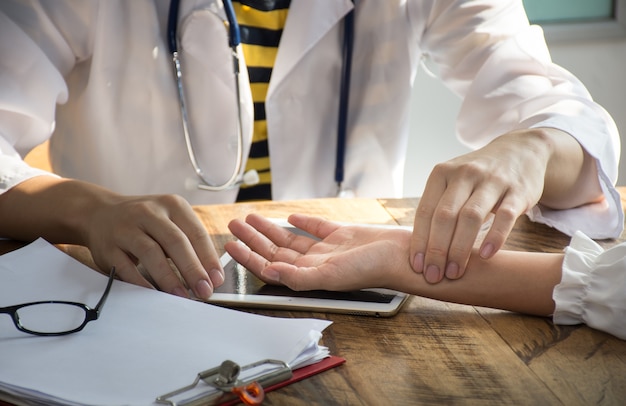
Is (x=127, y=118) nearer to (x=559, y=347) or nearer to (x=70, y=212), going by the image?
(x=70, y=212)

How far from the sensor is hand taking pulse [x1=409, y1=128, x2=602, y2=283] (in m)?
0.74

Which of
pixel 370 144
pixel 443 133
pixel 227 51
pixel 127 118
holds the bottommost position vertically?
pixel 443 133

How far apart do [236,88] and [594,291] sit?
0.74 meters

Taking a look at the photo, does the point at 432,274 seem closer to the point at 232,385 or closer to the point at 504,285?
the point at 504,285

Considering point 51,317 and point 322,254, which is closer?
point 51,317

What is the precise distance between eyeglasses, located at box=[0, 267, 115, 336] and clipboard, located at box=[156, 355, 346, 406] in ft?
0.49

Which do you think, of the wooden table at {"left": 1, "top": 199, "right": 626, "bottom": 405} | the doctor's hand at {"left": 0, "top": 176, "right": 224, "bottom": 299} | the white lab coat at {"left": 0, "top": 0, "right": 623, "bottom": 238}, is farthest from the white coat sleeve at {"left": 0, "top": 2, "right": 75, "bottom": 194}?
the wooden table at {"left": 1, "top": 199, "right": 626, "bottom": 405}

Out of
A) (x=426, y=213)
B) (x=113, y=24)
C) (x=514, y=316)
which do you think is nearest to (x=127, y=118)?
(x=113, y=24)

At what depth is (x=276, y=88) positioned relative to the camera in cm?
133

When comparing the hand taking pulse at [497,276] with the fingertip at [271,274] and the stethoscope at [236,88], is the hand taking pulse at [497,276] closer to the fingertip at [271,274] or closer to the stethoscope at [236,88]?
the fingertip at [271,274]

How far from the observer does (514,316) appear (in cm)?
69

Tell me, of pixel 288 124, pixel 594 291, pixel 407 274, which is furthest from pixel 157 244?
pixel 288 124

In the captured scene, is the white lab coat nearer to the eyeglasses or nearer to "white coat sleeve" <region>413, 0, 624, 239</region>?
"white coat sleeve" <region>413, 0, 624, 239</region>

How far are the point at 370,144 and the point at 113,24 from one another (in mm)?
531
